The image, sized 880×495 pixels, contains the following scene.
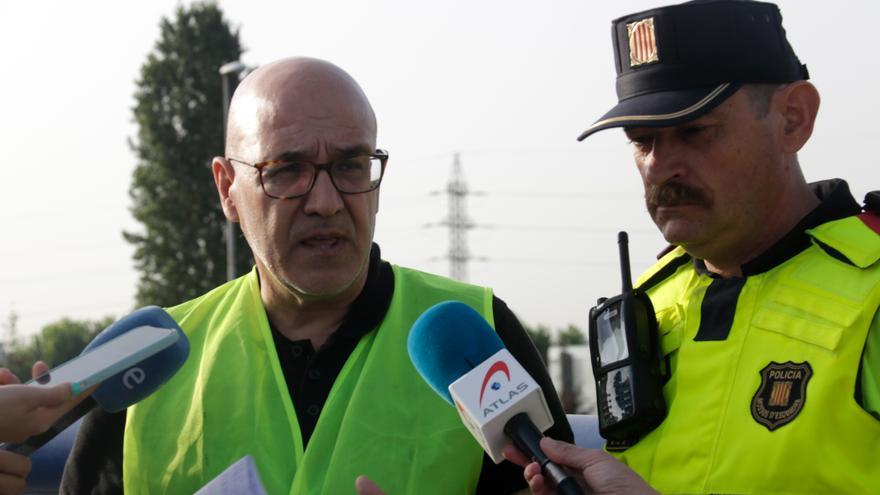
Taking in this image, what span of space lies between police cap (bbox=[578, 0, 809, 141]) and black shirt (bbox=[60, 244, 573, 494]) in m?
0.70

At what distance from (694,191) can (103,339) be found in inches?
63.3

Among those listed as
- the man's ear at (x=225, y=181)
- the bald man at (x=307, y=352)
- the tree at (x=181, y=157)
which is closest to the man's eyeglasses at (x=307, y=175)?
the bald man at (x=307, y=352)

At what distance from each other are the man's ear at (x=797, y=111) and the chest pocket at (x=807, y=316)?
43 centimetres

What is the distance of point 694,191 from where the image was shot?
10.8 feet

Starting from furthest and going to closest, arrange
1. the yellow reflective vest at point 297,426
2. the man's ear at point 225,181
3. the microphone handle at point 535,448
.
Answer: the man's ear at point 225,181 → the yellow reflective vest at point 297,426 → the microphone handle at point 535,448

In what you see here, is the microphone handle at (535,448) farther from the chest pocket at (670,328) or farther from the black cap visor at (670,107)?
the black cap visor at (670,107)

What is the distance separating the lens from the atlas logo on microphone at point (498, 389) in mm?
2684

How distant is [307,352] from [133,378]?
75 cm

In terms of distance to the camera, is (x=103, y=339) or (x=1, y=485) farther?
(x=103, y=339)

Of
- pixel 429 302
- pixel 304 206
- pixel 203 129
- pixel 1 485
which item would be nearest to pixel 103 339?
pixel 1 485

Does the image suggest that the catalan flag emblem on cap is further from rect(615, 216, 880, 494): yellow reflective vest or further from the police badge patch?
the police badge patch

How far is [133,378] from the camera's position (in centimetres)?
308

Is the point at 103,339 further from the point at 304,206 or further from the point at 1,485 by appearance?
the point at 304,206

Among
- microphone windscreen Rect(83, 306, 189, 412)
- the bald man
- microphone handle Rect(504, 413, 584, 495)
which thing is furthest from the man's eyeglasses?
microphone handle Rect(504, 413, 584, 495)
